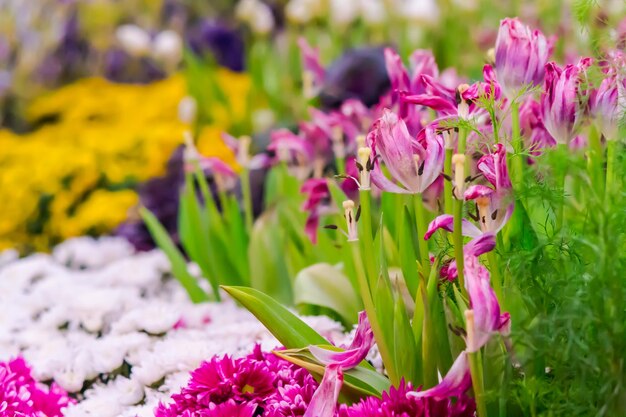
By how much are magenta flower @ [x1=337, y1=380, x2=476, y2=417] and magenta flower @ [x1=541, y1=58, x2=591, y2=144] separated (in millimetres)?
339

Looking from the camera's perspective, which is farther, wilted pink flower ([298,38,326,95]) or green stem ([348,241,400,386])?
wilted pink flower ([298,38,326,95])

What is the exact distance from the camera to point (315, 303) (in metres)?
1.49

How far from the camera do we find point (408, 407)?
946 mm

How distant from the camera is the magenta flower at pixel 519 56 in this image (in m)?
1.07

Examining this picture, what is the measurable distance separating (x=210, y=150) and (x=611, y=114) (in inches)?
73.6

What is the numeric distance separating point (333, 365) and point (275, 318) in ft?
0.41

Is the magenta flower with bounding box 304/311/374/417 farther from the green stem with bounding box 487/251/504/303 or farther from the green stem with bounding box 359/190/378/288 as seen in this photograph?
the green stem with bounding box 487/251/504/303

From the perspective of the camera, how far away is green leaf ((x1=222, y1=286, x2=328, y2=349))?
1.07 metres

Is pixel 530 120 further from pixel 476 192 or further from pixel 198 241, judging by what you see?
pixel 198 241

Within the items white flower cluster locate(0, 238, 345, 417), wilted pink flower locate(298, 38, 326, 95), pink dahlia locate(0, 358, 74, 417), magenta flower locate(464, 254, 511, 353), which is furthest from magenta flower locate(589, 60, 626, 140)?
wilted pink flower locate(298, 38, 326, 95)

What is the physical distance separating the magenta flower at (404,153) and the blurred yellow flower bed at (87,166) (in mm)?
1705

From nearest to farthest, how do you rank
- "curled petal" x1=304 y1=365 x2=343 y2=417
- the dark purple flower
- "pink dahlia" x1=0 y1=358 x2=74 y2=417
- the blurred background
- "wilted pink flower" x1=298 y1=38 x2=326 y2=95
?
"curled petal" x1=304 y1=365 x2=343 y2=417
"pink dahlia" x1=0 y1=358 x2=74 y2=417
"wilted pink flower" x1=298 y1=38 x2=326 y2=95
the dark purple flower
the blurred background

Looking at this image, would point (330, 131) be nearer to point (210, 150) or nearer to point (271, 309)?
point (271, 309)

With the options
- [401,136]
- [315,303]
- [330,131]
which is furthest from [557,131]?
[330,131]
